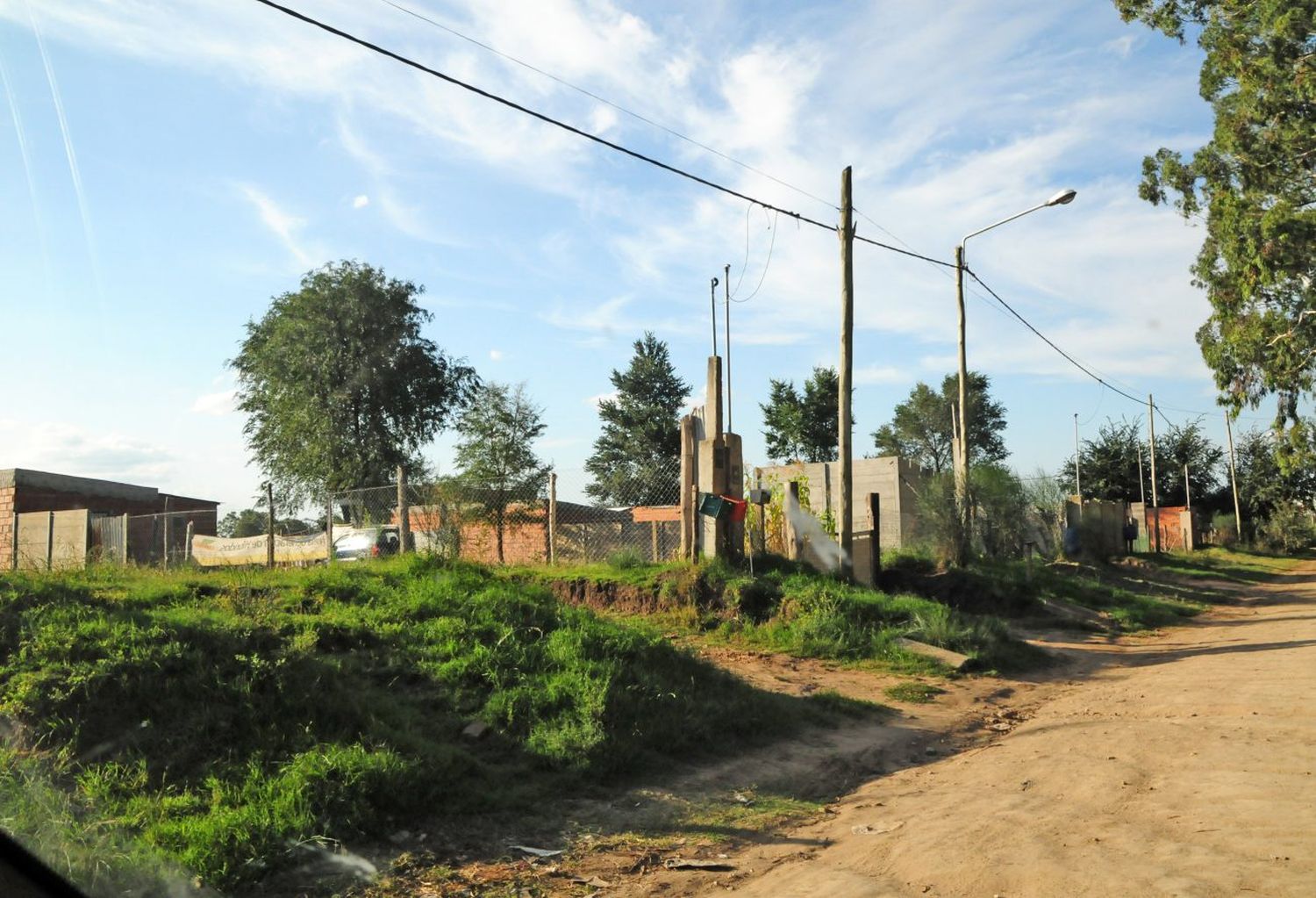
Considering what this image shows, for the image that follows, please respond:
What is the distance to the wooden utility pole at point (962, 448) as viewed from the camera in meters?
18.5

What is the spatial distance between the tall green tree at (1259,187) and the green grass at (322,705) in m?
18.2

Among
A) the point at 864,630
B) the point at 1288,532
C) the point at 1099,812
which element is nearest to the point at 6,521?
the point at 864,630

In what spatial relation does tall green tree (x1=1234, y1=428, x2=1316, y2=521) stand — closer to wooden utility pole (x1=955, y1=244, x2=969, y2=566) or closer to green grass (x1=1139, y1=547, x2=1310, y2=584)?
green grass (x1=1139, y1=547, x2=1310, y2=584)

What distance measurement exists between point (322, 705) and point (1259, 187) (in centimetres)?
2331

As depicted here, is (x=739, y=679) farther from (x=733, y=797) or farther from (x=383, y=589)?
(x=383, y=589)

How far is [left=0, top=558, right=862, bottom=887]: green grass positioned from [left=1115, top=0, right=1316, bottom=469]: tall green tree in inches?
716

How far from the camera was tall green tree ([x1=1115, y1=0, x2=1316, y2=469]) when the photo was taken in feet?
66.5

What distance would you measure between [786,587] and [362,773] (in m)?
8.36

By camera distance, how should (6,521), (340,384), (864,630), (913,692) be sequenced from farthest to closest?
(340,384) < (6,521) < (864,630) < (913,692)

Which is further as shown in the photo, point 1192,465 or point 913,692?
point 1192,465

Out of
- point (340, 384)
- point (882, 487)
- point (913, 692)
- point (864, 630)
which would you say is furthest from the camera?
point (340, 384)

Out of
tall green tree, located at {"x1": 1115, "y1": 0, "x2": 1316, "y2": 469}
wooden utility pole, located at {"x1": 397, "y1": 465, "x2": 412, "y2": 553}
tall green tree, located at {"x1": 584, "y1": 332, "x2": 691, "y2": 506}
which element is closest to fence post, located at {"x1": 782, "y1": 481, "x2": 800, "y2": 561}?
wooden utility pole, located at {"x1": 397, "y1": 465, "x2": 412, "y2": 553}

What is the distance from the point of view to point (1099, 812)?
564 centimetres

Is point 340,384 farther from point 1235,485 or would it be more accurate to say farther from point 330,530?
point 1235,485
